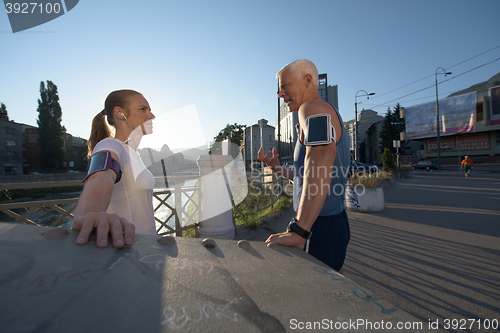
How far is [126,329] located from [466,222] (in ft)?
25.7

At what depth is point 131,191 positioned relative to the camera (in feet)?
4.60

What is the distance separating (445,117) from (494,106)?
18.8ft

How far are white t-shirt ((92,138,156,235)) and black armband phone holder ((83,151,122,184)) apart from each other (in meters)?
0.06

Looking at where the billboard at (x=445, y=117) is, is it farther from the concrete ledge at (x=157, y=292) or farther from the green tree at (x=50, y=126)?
the green tree at (x=50, y=126)

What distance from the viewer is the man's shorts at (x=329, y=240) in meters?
1.48

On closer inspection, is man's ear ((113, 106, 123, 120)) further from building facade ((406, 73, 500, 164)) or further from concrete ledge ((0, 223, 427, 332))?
building facade ((406, 73, 500, 164))

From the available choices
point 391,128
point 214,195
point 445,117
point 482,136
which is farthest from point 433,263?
point 391,128

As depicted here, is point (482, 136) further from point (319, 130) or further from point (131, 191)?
point (131, 191)

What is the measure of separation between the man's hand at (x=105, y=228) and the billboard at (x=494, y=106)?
5087 cm

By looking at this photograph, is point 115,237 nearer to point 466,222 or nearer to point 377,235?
point 377,235

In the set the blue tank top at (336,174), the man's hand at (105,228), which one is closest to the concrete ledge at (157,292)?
the man's hand at (105,228)

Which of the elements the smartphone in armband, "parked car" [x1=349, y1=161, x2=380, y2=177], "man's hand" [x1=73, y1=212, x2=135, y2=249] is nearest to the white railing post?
the smartphone in armband

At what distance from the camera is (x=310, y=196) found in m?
1.14

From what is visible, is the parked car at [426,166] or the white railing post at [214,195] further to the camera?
the parked car at [426,166]
